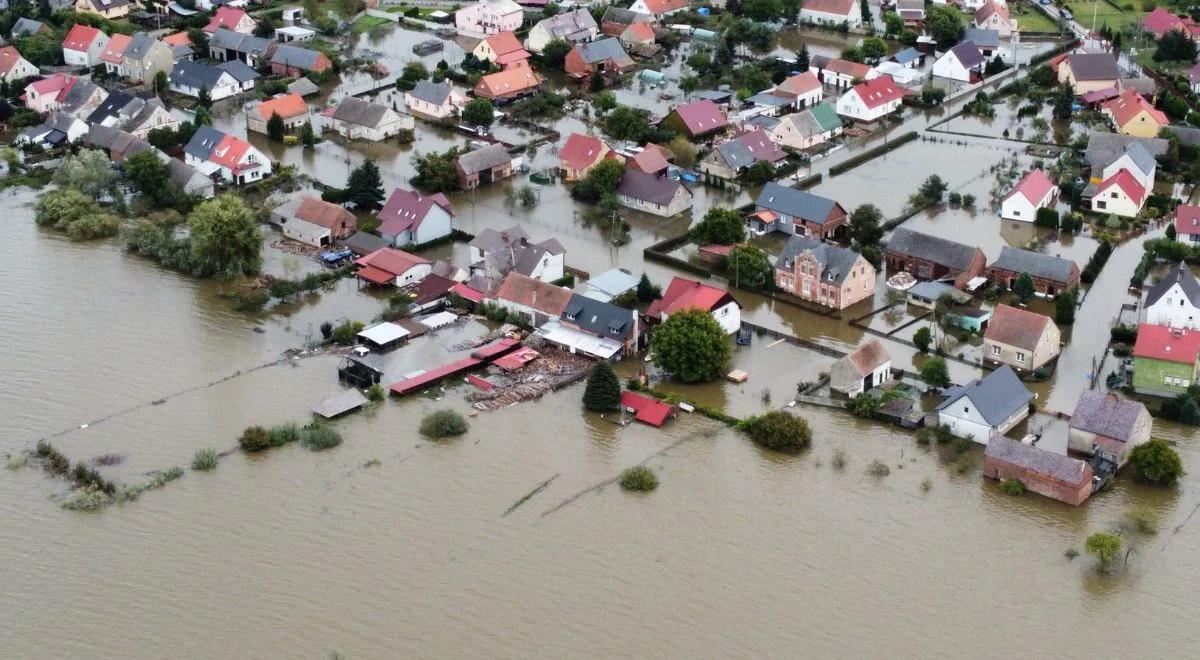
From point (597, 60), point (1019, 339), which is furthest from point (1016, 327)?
point (597, 60)

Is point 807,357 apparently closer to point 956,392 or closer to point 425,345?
point 956,392

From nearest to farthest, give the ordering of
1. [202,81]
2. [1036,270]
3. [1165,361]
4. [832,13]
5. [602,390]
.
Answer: [602,390] → [1165,361] → [1036,270] → [202,81] → [832,13]

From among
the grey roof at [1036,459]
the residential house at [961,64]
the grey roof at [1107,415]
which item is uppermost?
the grey roof at [1107,415]

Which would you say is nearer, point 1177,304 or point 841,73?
point 1177,304

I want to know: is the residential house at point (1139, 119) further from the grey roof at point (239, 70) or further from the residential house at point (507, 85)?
the grey roof at point (239, 70)

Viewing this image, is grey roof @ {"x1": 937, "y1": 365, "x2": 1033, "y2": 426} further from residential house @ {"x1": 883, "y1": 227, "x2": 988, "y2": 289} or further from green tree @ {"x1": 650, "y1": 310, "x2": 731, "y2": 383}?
residential house @ {"x1": 883, "y1": 227, "x2": 988, "y2": 289}

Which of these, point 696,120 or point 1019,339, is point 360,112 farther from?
point 1019,339

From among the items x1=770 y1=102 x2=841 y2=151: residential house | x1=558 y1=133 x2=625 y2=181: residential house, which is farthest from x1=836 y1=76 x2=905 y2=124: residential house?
x1=558 y1=133 x2=625 y2=181: residential house

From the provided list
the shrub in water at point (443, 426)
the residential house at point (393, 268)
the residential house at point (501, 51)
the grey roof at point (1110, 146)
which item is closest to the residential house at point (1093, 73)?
the grey roof at point (1110, 146)
